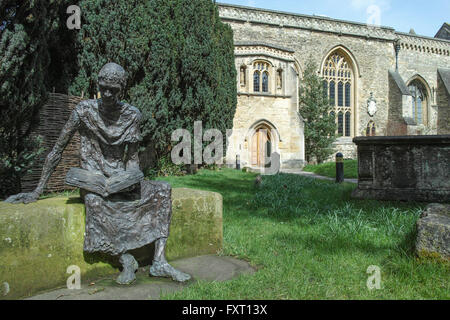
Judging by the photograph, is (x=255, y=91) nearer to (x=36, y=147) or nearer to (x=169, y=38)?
(x=169, y=38)

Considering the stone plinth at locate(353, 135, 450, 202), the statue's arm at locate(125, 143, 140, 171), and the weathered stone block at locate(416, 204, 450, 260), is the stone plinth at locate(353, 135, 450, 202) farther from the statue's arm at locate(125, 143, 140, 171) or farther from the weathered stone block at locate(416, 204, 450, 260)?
the statue's arm at locate(125, 143, 140, 171)

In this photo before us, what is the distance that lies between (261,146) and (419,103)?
1806 centimetres

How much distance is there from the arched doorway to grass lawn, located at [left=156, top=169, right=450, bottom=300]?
13.2m

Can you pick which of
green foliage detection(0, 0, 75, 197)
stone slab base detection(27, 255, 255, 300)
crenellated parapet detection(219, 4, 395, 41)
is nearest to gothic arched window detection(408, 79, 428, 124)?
crenellated parapet detection(219, 4, 395, 41)

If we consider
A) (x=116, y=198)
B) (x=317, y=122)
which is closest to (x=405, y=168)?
(x=116, y=198)

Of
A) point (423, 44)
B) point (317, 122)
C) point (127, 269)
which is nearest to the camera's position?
point (127, 269)

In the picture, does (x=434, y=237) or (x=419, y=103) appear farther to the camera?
(x=419, y=103)

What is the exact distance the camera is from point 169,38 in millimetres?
9047

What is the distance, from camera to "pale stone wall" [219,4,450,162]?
20.8 meters

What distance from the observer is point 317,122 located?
20.2 meters

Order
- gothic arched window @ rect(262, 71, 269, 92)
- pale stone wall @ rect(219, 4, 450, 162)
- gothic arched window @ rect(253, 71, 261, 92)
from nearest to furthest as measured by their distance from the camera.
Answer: gothic arched window @ rect(253, 71, 261, 92), gothic arched window @ rect(262, 71, 269, 92), pale stone wall @ rect(219, 4, 450, 162)

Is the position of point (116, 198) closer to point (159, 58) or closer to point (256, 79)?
point (159, 58)

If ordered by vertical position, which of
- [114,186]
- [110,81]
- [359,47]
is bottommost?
[114,186]

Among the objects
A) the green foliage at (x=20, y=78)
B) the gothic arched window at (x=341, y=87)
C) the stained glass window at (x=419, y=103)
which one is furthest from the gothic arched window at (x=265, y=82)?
the stained glass window at (x=419, y=103)
